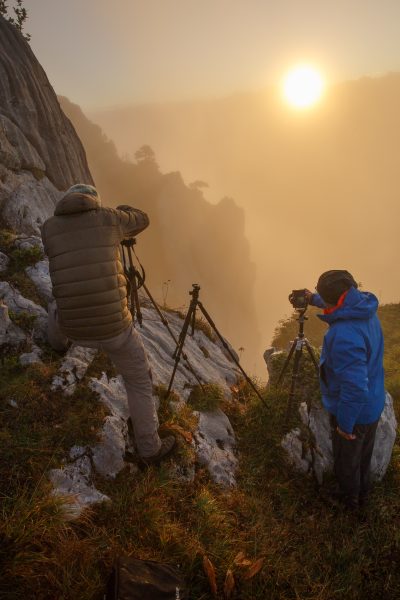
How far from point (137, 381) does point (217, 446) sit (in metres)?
2.60

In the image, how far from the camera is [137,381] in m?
4.66

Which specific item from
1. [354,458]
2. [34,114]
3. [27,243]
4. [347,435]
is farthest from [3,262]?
[34,114]

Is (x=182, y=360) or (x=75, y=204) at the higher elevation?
(x=75, y=204)

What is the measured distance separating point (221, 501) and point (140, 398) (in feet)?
7.18

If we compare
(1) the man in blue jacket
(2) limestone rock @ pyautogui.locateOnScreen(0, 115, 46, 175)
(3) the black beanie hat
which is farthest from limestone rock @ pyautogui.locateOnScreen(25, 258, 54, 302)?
(2) limestone rock @ pyautogui.locateOnScreen(0, 115, 46, 175)

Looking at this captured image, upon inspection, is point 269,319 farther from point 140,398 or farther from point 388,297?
point 140,398

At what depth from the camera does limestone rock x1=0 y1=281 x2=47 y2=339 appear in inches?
249

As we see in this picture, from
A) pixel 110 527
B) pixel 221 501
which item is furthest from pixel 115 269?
pixel 221 501

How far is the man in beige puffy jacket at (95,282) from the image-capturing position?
13.4 ft

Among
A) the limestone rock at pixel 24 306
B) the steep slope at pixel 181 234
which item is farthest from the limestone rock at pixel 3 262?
the steep slope at pixel 181 234

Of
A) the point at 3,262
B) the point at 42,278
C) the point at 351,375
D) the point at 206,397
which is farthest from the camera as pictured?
the point at 3,262

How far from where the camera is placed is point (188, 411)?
646cm

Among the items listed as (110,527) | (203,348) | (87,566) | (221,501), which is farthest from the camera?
(203,348)

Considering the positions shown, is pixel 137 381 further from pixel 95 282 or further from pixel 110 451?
pixel 95 282
